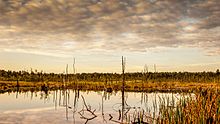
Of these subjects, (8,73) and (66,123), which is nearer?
(66,123)

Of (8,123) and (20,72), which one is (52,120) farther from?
(20,72)

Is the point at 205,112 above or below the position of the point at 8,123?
above

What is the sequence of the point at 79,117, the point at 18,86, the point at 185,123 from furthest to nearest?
the point at 18,86
the point at 79,117
the point at 185,123

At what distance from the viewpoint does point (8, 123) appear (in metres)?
16.6

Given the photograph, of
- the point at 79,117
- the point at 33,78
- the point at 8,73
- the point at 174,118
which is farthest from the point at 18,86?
the point at 174,118

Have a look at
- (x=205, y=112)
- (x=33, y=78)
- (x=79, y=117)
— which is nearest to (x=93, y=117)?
(x=79, y=117)

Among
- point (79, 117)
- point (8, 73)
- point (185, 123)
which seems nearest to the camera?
point (185, 123)

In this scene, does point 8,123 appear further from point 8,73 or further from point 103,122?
point 8,73

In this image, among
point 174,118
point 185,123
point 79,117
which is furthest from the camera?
point 79,117

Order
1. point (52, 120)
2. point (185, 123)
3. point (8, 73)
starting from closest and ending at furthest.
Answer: point (185, 123) → point (52, 120) → point (8, 73)

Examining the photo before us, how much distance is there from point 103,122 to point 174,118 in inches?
318

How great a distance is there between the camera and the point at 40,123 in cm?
1678

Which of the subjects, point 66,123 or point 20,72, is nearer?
point 66,123

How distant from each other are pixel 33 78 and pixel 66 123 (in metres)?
55.0
